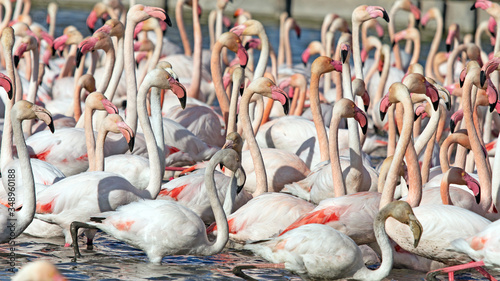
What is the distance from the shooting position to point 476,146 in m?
6.61

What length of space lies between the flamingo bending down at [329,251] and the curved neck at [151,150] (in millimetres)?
1226

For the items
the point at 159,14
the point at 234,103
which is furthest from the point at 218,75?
the point at 159,14

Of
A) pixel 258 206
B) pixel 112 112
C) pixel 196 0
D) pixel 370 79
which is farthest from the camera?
pixel 370 79

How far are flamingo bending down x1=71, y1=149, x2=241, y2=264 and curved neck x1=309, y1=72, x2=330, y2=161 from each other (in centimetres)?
216

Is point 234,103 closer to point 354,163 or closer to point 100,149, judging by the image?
point 354,163

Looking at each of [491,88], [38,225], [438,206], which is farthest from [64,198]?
[491,88]

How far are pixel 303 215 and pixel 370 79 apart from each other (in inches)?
264

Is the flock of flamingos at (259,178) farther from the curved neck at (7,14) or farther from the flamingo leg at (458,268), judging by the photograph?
the curved neck at (7,14)

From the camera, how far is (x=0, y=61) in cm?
1326

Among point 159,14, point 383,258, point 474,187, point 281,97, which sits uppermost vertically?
Result: point 159,14

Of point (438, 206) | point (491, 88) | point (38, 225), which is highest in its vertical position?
point (491, 88)

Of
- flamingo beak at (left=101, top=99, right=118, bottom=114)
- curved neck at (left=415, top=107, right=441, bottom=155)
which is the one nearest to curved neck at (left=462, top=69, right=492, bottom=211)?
curved neck at (left=415, top=107, right=441, bottom=155)

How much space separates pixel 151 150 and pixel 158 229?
1.17 meters

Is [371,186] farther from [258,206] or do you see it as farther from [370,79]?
[370,79]
